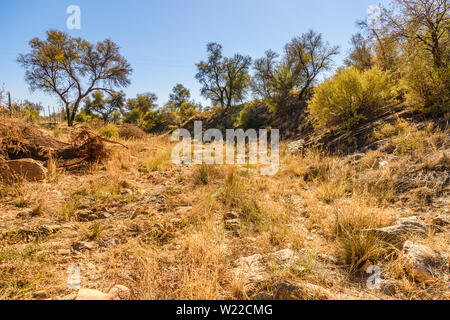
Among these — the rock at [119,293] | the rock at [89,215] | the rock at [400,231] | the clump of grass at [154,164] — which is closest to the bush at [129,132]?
the clump of grass at [154,164]

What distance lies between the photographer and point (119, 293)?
1.47m

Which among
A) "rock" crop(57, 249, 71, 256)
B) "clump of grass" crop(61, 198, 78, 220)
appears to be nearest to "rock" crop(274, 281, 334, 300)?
"rock" crop(57, 249, 71, 256)

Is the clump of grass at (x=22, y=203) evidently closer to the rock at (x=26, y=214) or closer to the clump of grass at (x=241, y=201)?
the rock at (x=26, y=214)

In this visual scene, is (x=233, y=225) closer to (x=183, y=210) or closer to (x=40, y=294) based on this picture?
(x=183, y=210)

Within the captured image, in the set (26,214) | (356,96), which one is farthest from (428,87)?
(26,214)

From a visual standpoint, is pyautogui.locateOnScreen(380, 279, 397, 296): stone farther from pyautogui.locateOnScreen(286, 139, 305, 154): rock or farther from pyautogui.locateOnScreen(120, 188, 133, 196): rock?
pyautogui.locateOnScreen(286, 139, 305, 154): rock

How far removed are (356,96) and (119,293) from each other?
7.58 metres

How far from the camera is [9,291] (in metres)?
1.46

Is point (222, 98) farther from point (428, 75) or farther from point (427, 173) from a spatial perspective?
point (427, 173)

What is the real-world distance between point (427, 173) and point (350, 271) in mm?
2776

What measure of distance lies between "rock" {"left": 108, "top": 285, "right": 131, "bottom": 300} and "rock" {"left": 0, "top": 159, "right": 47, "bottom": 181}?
11.7 feet

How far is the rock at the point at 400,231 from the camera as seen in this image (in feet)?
6.19

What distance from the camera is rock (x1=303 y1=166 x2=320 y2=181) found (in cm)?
453

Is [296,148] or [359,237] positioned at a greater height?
[296,148]
